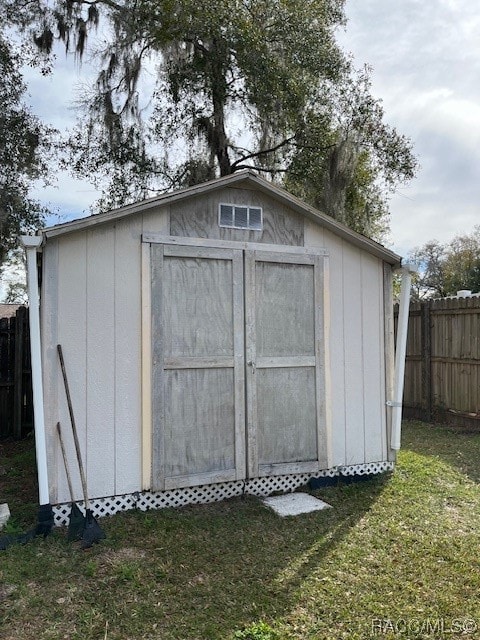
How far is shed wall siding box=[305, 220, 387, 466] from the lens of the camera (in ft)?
14.8

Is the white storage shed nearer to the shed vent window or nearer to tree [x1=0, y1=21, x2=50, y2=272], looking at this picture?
the shed vent window

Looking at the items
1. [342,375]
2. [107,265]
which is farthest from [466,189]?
[107,265]

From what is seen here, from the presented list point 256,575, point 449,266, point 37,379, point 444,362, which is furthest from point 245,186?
point 449,266

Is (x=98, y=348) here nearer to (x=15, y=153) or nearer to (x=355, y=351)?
(x=355, y=351)

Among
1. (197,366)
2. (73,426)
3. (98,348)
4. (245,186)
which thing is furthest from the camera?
(245,186)

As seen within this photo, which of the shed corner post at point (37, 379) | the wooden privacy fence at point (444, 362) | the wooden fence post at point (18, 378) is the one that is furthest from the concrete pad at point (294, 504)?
the wooden privacy fence at point (444, 362)

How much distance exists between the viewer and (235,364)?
411cm

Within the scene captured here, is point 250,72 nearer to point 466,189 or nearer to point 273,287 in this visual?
point 273,287

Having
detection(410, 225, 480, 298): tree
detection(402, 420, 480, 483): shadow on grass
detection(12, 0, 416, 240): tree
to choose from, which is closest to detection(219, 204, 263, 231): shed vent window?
detection(402, 420, 480, 483): shadow on grass

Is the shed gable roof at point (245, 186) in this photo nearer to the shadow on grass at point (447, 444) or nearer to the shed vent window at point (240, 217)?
the shed vent window at point (240, 217)

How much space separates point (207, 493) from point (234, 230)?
2.14 metres

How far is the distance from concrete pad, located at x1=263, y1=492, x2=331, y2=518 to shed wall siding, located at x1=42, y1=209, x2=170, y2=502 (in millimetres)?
1085

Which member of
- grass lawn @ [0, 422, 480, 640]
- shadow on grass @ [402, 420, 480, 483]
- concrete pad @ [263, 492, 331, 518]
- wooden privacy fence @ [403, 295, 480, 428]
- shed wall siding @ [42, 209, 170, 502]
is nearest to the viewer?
grass lawn @ [0, 422, 480, 640]

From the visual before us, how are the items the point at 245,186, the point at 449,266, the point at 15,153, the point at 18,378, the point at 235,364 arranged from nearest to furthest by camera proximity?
the point at 235,364, the point at 245,186, the point at 18,378, the point at 15,153, the point at 449,266
